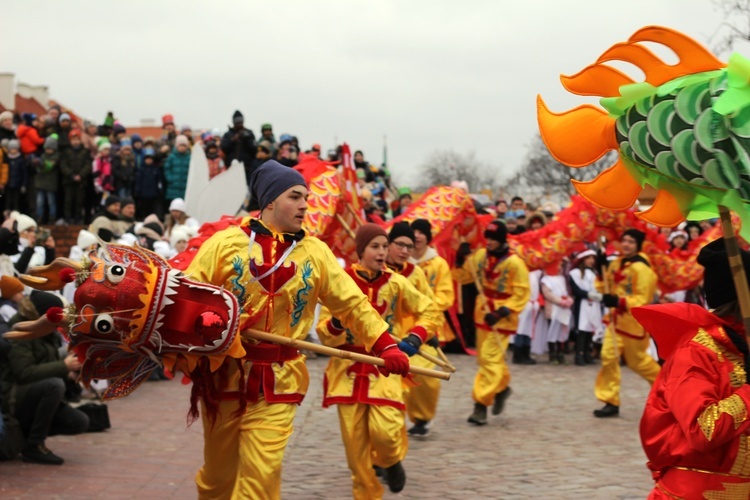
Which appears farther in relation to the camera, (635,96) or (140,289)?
(140,289)

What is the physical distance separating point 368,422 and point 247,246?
2186 mm

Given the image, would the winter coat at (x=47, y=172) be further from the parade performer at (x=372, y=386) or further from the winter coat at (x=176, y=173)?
the parade performer at (x=372, y=386)

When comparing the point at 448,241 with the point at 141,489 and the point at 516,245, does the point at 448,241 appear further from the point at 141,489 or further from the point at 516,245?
the point at 141,489

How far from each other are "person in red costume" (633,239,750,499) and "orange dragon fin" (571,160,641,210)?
15.5 inches

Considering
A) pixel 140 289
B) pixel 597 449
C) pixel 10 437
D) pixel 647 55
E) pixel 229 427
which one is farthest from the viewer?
pixel 597 449

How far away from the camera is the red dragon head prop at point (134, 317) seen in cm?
495

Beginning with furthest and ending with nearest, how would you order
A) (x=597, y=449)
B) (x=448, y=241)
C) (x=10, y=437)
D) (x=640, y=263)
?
(x=448, y=241)
(x=640, y=263)
(x=597, y=449)
(x=10, y=437)

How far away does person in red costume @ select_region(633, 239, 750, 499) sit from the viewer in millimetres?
3943

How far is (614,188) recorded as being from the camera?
14.5ft

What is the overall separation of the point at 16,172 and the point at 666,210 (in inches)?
596

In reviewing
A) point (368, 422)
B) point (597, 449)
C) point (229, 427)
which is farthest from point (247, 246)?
point (597, 449)

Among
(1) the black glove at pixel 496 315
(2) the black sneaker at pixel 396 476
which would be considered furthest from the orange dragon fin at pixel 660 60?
(1) the black glove at pixel 496 315

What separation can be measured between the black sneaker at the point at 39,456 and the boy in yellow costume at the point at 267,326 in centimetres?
316

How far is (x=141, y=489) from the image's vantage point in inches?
304
